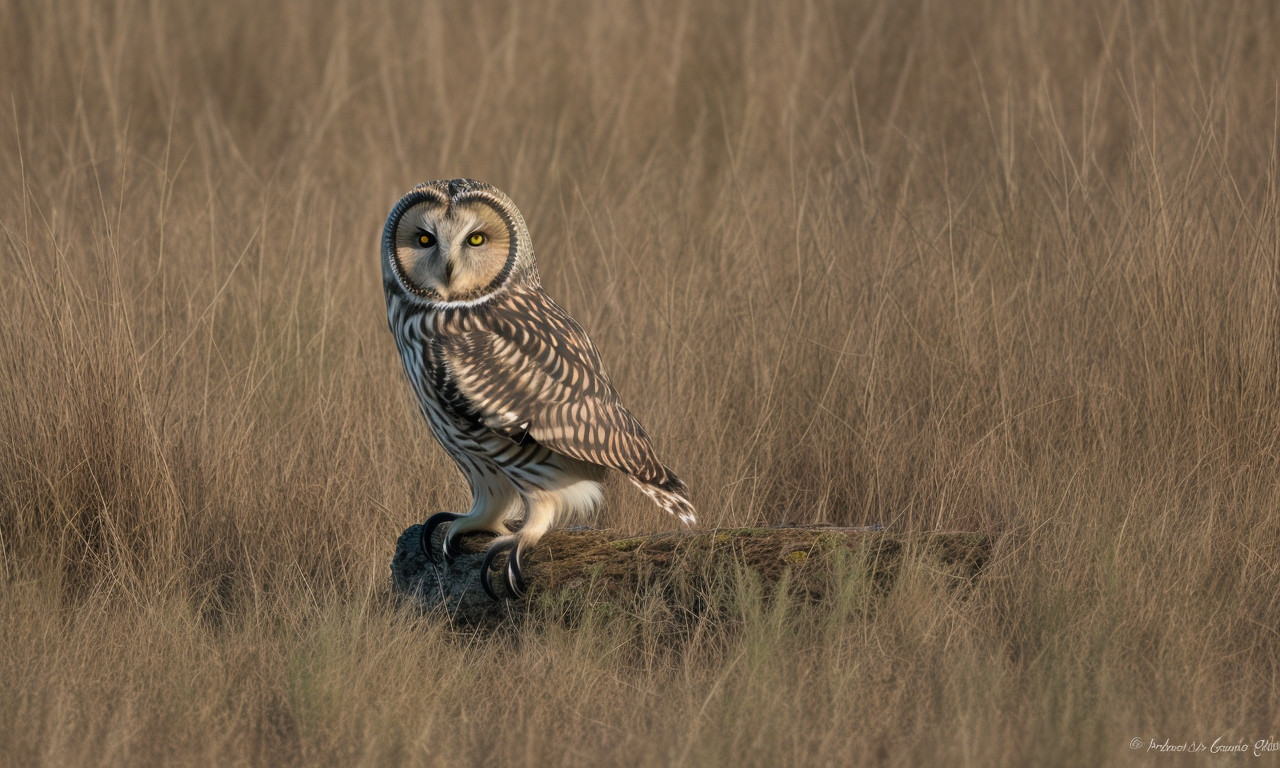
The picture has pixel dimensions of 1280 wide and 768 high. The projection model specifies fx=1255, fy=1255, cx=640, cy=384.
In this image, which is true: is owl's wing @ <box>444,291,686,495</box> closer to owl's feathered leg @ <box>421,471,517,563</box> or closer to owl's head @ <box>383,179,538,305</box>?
owl's head @ <box>383,179,538,305</box>

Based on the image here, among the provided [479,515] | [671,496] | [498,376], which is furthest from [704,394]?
[498,376]

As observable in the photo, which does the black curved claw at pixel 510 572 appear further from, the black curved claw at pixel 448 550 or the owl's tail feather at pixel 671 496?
the owl's tail feather at pixel 671 496

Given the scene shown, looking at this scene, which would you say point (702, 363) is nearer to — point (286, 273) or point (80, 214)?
point (286, 273)

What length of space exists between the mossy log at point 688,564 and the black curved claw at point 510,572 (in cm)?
2

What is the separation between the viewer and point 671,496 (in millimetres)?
3254

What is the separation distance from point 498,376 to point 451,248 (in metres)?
0.34

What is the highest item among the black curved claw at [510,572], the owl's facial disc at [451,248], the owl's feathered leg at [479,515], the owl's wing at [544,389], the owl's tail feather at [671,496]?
the owl's facial disc at [451,248]

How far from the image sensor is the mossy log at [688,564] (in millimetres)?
2994

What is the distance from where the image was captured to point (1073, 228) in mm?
4445

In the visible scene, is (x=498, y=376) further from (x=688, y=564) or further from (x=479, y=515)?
(x=688, y=564)

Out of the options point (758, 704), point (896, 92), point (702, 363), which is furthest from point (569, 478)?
point (896, 92)

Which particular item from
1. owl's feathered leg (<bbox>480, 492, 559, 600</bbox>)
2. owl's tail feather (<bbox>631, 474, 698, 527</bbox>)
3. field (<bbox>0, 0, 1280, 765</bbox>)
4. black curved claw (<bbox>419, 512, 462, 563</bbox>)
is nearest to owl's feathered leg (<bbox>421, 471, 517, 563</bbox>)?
black curved claw (<bbox>419, 512, 462, 563</bbox>)

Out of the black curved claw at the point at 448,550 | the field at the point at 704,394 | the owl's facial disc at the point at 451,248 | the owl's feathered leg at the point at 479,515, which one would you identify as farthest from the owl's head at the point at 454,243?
the field at the point at 704,394

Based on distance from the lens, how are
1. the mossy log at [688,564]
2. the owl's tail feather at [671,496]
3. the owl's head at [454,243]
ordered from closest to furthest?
the mossy log at [688,564] → the owl's head at [454,243] → the owl's tail feather at [671,496]
